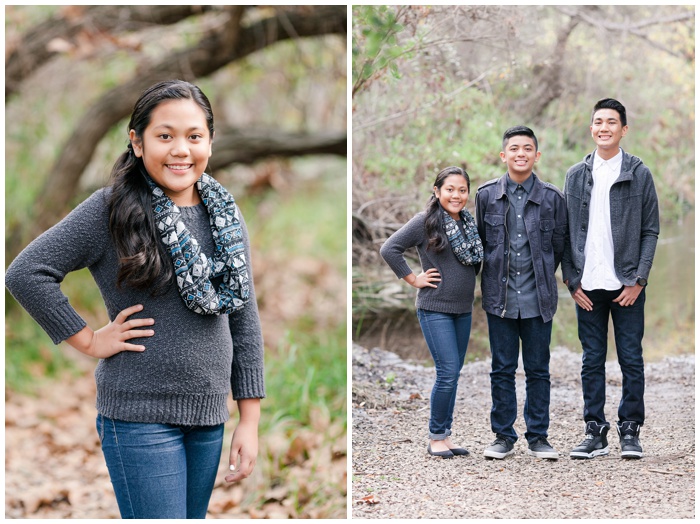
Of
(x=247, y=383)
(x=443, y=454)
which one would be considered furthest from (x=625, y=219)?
(x=247, y=383)

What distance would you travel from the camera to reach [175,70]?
16.9ft

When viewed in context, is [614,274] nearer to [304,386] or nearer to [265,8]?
[304,386]

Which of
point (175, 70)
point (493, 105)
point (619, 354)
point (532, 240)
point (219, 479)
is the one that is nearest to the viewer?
point (532, 240)

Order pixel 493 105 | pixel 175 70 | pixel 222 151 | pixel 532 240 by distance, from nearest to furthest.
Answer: pixel 532 240, pixel 493 105, pixel 175 70, pixel 222 151

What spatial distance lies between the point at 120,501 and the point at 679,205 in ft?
10.0

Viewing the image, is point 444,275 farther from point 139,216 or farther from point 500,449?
point 139,216

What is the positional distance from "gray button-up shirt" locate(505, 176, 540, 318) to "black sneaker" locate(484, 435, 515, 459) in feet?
1.60

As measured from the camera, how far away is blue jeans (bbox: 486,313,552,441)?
2889 millimetres

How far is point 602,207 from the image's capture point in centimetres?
289

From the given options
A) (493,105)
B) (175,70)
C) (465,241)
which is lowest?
(465,241)

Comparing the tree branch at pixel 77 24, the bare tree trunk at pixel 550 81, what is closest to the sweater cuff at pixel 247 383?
the bare tree trunk at pixel 550 81

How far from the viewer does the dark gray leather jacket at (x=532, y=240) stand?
2.85m

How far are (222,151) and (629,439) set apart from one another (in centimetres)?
372

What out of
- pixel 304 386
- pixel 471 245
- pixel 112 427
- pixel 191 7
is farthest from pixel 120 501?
pixel 191 7
